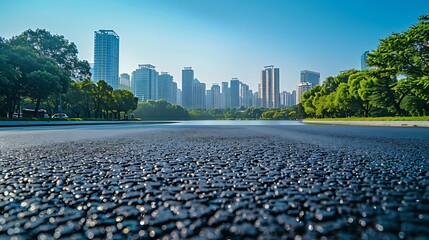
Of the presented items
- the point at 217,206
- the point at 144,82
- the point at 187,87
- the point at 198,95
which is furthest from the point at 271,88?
the point at 217,206

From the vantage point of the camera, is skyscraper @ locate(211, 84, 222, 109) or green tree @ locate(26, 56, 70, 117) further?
skyscraper @ locate(211, 84, 222, 109)

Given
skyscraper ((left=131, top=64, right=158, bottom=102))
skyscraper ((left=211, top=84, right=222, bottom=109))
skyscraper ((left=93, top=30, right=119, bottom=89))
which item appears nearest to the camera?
skyscraper ((left=93, top=30, right=119, bottom=89))

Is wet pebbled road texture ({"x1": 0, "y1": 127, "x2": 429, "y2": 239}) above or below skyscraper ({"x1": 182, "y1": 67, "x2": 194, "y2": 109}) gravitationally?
below

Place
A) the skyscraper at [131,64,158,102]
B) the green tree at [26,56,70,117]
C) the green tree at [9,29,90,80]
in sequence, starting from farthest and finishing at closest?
the skyscraper at [131,64,158,102] → the green tree at [9,29,90,80] → the green tree at [26,56,70,117]

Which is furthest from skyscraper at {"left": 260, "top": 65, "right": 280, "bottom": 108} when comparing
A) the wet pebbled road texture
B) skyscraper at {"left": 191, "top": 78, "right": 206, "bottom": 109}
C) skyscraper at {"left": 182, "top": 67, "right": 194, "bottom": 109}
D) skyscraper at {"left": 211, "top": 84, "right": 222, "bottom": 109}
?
the wet pebbled road texture

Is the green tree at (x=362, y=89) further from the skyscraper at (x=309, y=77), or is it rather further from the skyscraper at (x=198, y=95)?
the skyscraper at (x=309, y=77)

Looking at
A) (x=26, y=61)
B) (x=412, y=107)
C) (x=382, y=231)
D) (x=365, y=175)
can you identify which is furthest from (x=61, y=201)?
(x=412, y=107)

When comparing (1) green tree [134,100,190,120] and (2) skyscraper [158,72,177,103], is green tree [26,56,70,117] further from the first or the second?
(2) skyscraper [158,72,177,103]

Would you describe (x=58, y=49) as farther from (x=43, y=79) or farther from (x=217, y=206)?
(x=217, y=206)
